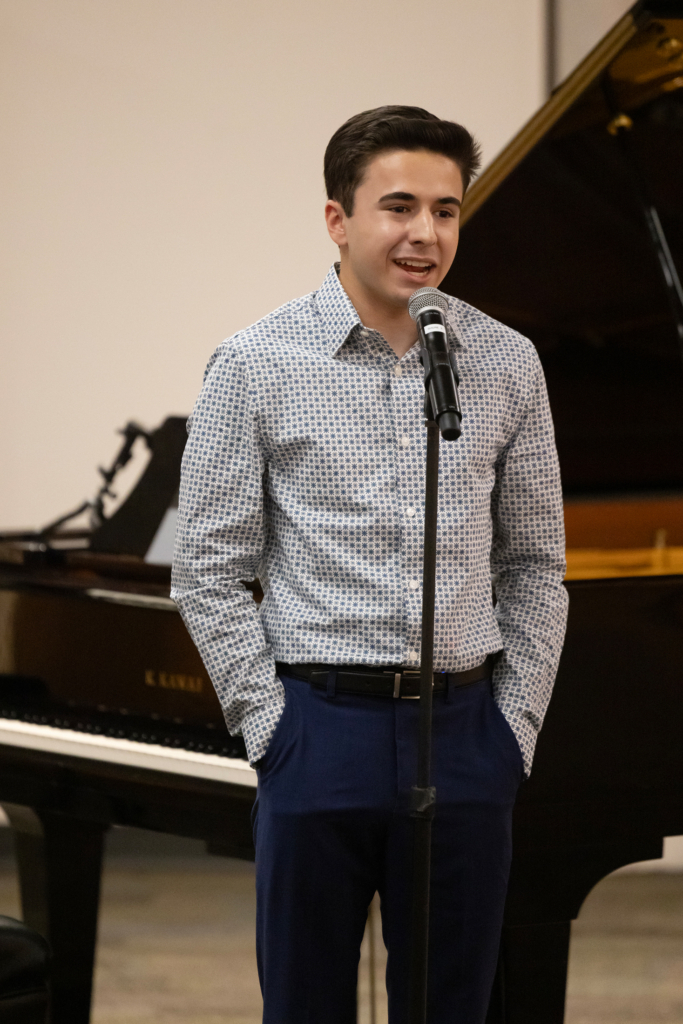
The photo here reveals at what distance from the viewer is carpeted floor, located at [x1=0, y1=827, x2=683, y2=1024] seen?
9.57 feet

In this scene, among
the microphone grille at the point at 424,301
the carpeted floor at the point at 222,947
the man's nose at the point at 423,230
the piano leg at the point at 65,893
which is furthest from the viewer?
the carpeted floor at the point at 222,947

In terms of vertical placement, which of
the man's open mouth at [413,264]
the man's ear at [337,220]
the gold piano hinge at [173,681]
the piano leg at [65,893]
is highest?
the man's ear at [337,220]

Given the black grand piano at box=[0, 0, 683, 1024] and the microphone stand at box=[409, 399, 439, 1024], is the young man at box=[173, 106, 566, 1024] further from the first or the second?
the black grand piano at box=[0, 0, 683, 1024]

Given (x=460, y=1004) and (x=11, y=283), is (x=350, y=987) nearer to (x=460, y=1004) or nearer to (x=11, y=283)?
(x=460, y=1004)

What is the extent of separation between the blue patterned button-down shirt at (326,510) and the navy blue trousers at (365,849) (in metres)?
0.06

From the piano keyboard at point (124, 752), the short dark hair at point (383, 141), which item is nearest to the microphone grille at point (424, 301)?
the short dark hair at point (383, 141)

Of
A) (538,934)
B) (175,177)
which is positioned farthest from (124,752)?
(175,177)

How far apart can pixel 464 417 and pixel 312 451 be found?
0.20 metres

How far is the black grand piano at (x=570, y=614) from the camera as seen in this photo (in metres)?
1.93

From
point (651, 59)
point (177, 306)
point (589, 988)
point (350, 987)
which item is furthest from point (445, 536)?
point (177, 306)

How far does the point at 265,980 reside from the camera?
4.53 ft

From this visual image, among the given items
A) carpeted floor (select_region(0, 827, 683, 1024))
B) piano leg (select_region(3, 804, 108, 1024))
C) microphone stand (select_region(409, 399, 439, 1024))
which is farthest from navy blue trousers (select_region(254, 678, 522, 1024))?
carpeted floor (select_region(0, 827, 683, 1024))

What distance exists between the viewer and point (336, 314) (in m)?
1.45

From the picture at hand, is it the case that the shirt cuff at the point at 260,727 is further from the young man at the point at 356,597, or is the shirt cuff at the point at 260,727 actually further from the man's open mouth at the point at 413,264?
the man's open mouth at the point at 413,264
